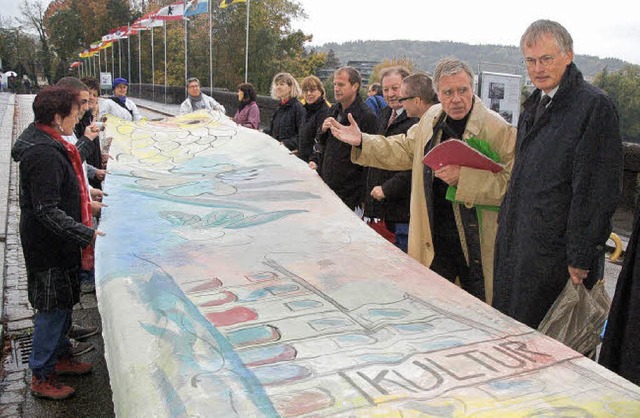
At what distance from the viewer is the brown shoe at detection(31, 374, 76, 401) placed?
3133mm

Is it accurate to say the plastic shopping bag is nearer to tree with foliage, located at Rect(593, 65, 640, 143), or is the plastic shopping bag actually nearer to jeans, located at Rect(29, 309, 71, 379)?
jeans, located at Rect(29, 309, 71, 379)

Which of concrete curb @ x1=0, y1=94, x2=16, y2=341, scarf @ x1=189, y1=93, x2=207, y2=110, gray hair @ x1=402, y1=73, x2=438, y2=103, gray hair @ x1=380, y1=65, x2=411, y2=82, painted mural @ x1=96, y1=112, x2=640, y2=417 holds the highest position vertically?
gray hair @ x1=380, y1=65, x2=411, y2=82

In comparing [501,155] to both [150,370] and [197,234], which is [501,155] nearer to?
[197,234]

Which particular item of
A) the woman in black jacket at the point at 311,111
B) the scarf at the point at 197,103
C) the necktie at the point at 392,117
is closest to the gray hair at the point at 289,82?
the woman in black jacket at the point at 311,111

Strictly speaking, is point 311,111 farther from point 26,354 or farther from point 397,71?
point 26,354

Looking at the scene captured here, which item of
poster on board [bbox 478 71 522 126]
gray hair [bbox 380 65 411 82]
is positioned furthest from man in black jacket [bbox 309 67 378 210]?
poster on board [bbox 478 71 522 126]

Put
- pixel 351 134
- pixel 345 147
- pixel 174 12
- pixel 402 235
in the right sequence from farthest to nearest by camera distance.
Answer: pixel 174 12
pixel 345 147
pixel 402 235
pixel 351 134

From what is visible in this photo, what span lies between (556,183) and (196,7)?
19669 millimetres

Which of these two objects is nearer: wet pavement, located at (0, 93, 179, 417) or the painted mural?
the painted mural

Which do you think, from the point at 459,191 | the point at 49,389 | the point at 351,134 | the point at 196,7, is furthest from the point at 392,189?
the point at 196,7

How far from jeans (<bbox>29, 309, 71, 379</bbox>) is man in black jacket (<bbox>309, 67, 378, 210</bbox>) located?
6.76ft

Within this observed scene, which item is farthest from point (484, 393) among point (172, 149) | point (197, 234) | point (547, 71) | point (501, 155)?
point (172, 149)

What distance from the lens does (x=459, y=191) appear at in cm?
287

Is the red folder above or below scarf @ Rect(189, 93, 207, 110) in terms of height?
below
